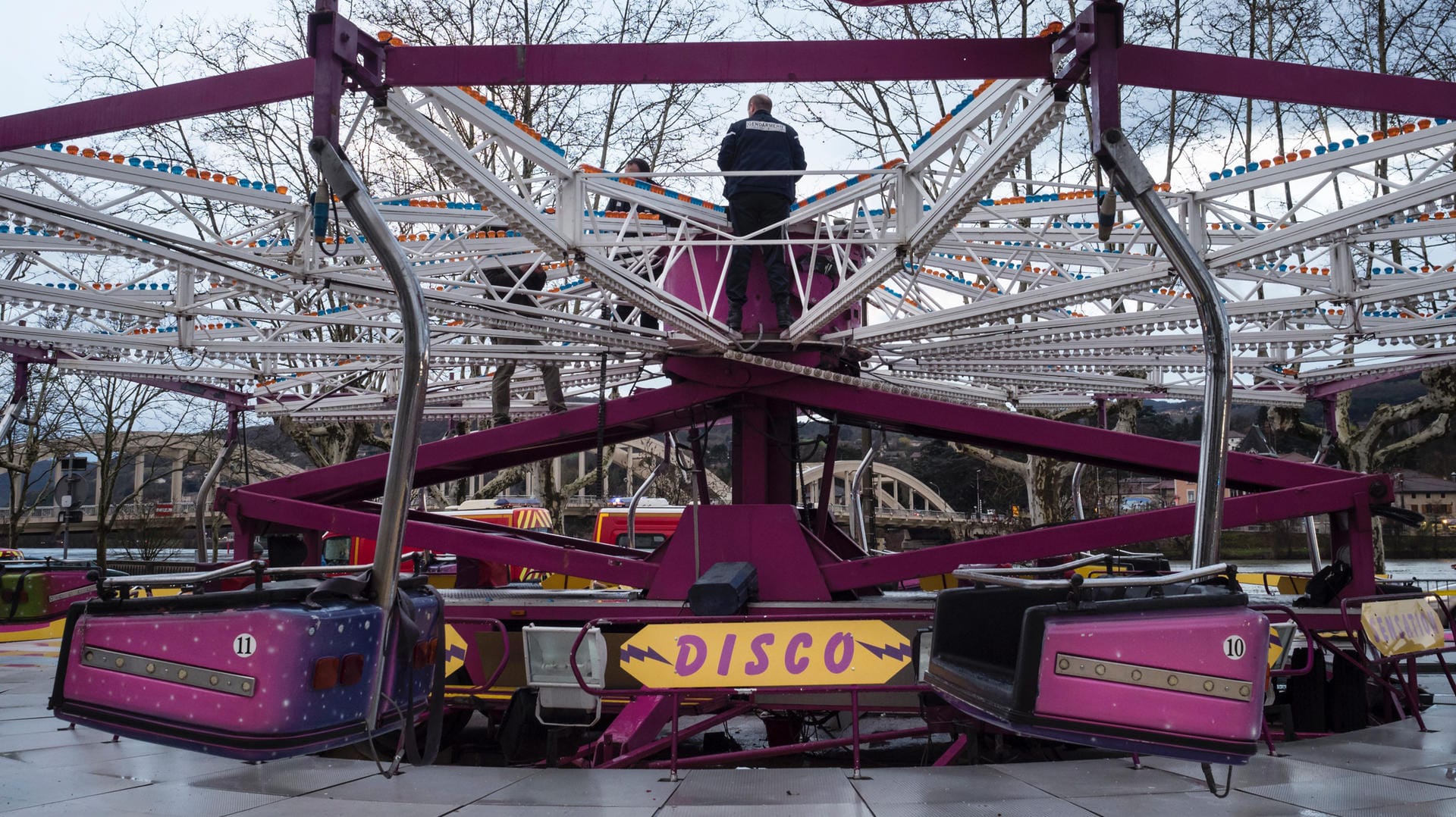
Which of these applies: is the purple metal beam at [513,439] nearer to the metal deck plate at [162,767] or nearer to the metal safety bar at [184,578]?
the metal deck plate at [162,767]

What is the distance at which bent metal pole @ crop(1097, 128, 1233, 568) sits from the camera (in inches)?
178

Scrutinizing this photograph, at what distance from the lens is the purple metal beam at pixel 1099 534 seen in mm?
9086

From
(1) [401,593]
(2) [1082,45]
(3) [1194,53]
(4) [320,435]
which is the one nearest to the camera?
(1) [401,593]

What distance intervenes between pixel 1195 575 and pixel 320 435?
27359 mm

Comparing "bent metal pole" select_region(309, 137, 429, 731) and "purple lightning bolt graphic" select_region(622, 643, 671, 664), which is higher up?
"bent metal pole" select_region(309, 137, 429, 731)

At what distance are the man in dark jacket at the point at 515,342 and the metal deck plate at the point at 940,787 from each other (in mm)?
5516

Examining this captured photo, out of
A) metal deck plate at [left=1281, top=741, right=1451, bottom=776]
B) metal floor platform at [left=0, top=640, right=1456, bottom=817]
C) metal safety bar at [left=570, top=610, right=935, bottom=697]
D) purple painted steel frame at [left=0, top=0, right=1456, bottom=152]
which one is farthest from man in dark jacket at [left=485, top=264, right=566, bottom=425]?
metal deck plate at [left=1281, top=741, right=1451, bottom=776]

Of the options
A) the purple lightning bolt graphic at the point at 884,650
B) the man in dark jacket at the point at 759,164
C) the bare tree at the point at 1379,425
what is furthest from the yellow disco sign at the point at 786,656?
the bare tree at the point at 1379,425

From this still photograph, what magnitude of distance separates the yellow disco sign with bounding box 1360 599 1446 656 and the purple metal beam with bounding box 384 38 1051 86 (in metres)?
5.08

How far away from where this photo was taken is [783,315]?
10.6 m

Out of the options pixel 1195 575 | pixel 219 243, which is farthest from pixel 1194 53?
pixel 219 243

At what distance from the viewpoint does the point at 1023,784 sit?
6.56 meters

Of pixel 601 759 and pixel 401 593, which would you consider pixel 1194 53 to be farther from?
pixel 601 759

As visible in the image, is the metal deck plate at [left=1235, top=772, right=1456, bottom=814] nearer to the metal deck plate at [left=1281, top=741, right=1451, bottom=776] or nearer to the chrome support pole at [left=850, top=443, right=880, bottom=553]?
the metal deck plate at [left=1281, top=741, right=1451, bottom=776]
